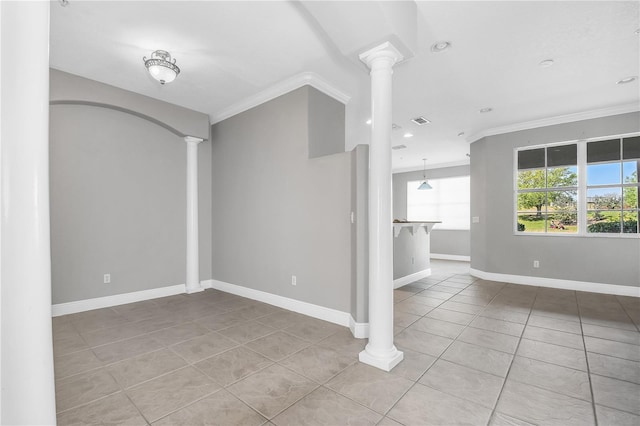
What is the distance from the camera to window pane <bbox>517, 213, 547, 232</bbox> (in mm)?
5309

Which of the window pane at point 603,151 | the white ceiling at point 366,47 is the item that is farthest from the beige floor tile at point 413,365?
the window pane at point 603,151

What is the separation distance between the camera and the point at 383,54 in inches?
96.1

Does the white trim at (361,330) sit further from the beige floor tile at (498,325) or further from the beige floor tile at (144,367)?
the beige floor tile at (144,367)

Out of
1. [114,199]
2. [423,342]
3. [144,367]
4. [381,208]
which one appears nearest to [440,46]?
[381,208]

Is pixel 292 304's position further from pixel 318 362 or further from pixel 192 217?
pixel 192 217

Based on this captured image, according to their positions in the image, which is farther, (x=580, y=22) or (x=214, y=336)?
(x=214, y=336)

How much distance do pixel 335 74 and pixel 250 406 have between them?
335cm

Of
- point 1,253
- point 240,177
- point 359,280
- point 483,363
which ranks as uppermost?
point 240,177

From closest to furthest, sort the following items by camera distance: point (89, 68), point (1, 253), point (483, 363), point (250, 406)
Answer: point (1, 253)
point (250, 406)
point (483, 363)
point (89, 68)

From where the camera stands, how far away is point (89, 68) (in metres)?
3.37

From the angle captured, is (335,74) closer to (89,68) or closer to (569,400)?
(89,68)

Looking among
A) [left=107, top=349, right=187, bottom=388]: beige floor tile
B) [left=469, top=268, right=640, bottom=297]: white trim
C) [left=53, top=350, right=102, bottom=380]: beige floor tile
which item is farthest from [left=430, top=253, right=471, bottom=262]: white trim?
[left=53, top=350, right=102, bottom=380]: beige floor tile

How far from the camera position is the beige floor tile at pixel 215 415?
69.1 inches

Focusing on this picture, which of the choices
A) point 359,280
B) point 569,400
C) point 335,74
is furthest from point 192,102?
point 569,400
